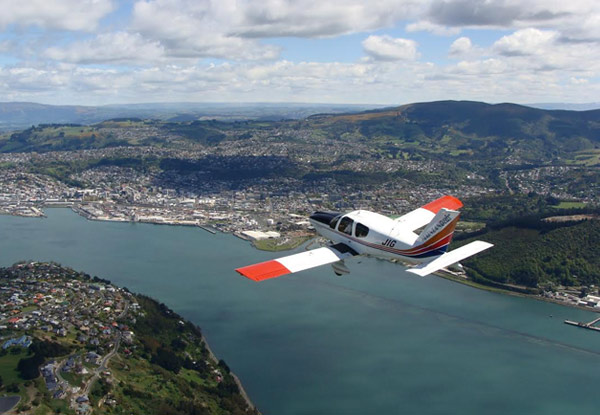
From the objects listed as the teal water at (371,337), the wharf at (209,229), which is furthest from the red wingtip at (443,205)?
the wharf at (209,229)

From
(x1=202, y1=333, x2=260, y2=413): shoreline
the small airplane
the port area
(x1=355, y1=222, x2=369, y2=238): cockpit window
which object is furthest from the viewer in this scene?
the port area

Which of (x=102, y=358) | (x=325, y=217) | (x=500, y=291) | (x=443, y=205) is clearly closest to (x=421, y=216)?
(x=443, y=205)

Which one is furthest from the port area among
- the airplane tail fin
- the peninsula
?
the airplane tail fin

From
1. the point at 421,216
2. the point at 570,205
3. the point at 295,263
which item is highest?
the point at 421,216

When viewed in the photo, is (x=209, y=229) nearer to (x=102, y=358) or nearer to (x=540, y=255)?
(x=102, y=358)

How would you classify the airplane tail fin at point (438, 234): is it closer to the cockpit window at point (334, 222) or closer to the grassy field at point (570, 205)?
the cockpit window at point (334, 222)

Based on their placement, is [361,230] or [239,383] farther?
[239,383]

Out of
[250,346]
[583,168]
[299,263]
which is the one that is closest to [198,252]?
[250,346]

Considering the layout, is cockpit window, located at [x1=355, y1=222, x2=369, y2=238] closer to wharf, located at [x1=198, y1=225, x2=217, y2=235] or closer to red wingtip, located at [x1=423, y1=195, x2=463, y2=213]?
red wingtip, located at [x1=423, y1=195, x2=463, y2=213]
